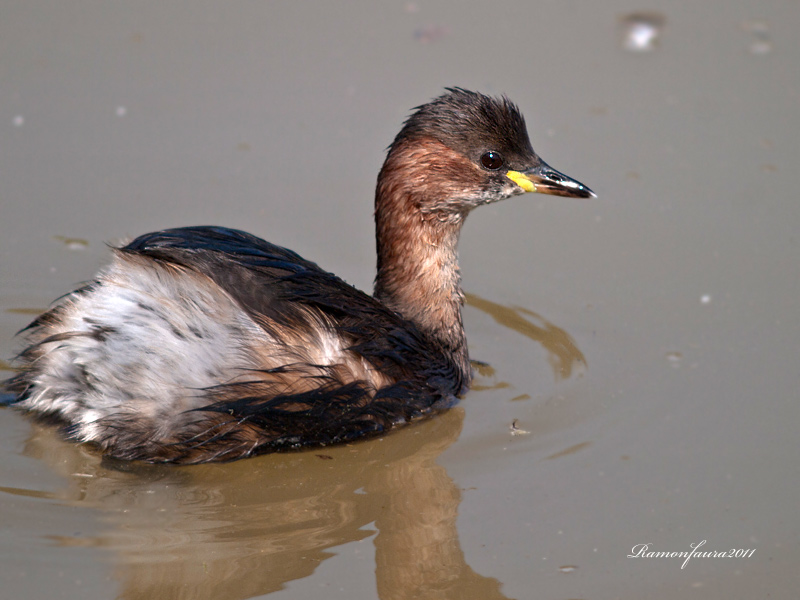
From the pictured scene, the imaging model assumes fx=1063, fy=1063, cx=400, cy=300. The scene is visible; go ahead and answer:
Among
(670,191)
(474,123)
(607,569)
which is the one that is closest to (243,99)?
(474,123)

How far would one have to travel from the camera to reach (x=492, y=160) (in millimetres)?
5145

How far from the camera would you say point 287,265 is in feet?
15.1

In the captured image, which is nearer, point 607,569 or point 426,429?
point 607,569

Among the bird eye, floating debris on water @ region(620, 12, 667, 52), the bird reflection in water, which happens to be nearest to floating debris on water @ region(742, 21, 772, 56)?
floating debris on water @ region(620, 12, 667, 52)

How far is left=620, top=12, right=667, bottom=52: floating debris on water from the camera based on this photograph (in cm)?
763

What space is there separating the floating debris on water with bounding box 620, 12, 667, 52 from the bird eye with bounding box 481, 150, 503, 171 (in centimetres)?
291

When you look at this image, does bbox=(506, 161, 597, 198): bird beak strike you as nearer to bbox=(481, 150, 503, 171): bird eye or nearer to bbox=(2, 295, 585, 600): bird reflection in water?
bbox=(481, 150, 503, 171): bird eye

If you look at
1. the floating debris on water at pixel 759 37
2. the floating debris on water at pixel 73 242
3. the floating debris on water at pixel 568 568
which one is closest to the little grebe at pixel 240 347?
the floating debris on water at pixel 568 568

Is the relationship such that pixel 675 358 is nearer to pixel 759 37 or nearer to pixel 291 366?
pixel 291 366

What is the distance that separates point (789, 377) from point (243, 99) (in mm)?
3743

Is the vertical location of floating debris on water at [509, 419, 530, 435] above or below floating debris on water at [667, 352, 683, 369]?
below

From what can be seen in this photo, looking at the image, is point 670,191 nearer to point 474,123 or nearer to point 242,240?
point 474,123

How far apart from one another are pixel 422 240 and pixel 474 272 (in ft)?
2.79

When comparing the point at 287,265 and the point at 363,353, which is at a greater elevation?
the point at 287,265
